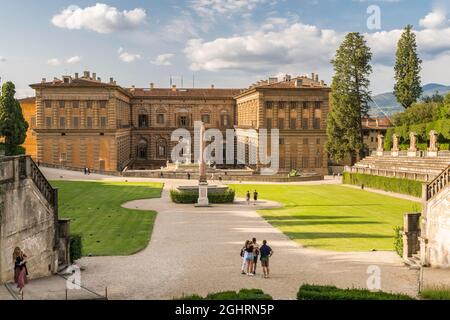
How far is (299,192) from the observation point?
174ft

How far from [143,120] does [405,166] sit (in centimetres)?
5810

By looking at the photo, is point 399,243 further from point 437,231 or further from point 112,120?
point 112,120

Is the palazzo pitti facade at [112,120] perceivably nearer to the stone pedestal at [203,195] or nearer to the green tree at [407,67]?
the green tree at [407,67]

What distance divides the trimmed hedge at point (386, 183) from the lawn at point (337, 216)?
260 cm

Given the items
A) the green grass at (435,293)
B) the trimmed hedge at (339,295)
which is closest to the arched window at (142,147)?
the green grass at (435,293)

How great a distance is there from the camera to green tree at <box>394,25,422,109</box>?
7794cm

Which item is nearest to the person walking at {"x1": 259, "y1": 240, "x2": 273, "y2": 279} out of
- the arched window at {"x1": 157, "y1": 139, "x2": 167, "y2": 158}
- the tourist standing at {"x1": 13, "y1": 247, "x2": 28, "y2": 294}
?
the tourist standing at {"x1": 13, "y1": 247, "x2": 28, "y2": 294}

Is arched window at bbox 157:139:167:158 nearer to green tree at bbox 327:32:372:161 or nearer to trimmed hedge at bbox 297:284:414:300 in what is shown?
green tree at bbox 327:32:372:161

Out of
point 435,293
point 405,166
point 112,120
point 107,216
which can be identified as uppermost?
point 112,120

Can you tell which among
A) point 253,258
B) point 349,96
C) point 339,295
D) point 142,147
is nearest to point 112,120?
point 142,147

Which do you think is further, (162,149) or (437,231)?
(162,149)

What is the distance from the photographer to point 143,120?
10381cm
